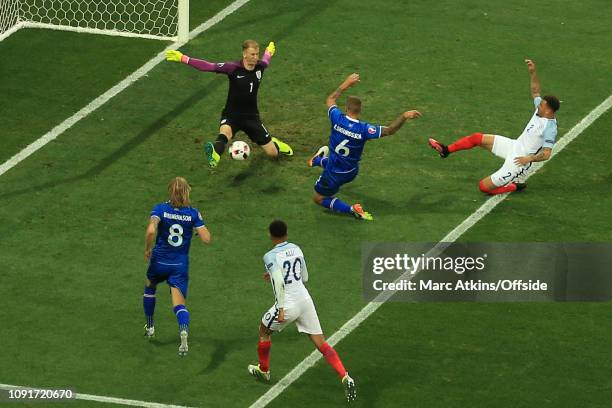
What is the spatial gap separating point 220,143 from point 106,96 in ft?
11.6

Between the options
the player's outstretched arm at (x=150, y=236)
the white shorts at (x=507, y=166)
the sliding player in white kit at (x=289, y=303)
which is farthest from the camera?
the white shorts at (x=507, y=166)

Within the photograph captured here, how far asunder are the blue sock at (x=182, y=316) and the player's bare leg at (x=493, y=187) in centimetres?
634

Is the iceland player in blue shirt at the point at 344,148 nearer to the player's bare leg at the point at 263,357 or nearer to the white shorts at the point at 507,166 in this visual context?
the white shorts at the point at 507,166

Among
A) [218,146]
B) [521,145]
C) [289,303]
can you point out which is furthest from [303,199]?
[289,303]

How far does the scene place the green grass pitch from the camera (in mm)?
20703

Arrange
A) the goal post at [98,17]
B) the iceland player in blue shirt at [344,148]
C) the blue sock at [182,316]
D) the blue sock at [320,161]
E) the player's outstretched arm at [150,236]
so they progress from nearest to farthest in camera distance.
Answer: the player's outstretched arm at [150,236], the blue sock at [182,316], the iceland player in blue shirt at [344,148], the blue sock at [320,161], the goal post at [98,17]

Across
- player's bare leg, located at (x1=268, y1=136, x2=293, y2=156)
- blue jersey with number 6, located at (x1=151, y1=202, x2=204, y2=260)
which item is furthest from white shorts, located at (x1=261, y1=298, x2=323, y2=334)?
player's bare leg, located at (x1=268, y1=136, x2=293, y2=156)

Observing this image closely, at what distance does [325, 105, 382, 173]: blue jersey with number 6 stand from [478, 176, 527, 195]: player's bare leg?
2069mm

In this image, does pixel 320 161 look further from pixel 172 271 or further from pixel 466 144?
pixel 172 271

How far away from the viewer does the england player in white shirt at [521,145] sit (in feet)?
80.5

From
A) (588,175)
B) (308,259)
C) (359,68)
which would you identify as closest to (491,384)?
(308,259)

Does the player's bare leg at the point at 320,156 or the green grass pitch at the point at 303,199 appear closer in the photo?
the green grass pitch at the point at 303,199

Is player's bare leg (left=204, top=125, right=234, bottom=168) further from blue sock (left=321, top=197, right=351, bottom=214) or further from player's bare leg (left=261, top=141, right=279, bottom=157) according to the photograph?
blue sock (left=321, top=197, right=351, bottom=214)

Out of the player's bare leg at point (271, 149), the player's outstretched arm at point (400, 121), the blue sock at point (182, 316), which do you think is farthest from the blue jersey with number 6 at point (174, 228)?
the player's bare leg at point (271, 149)
